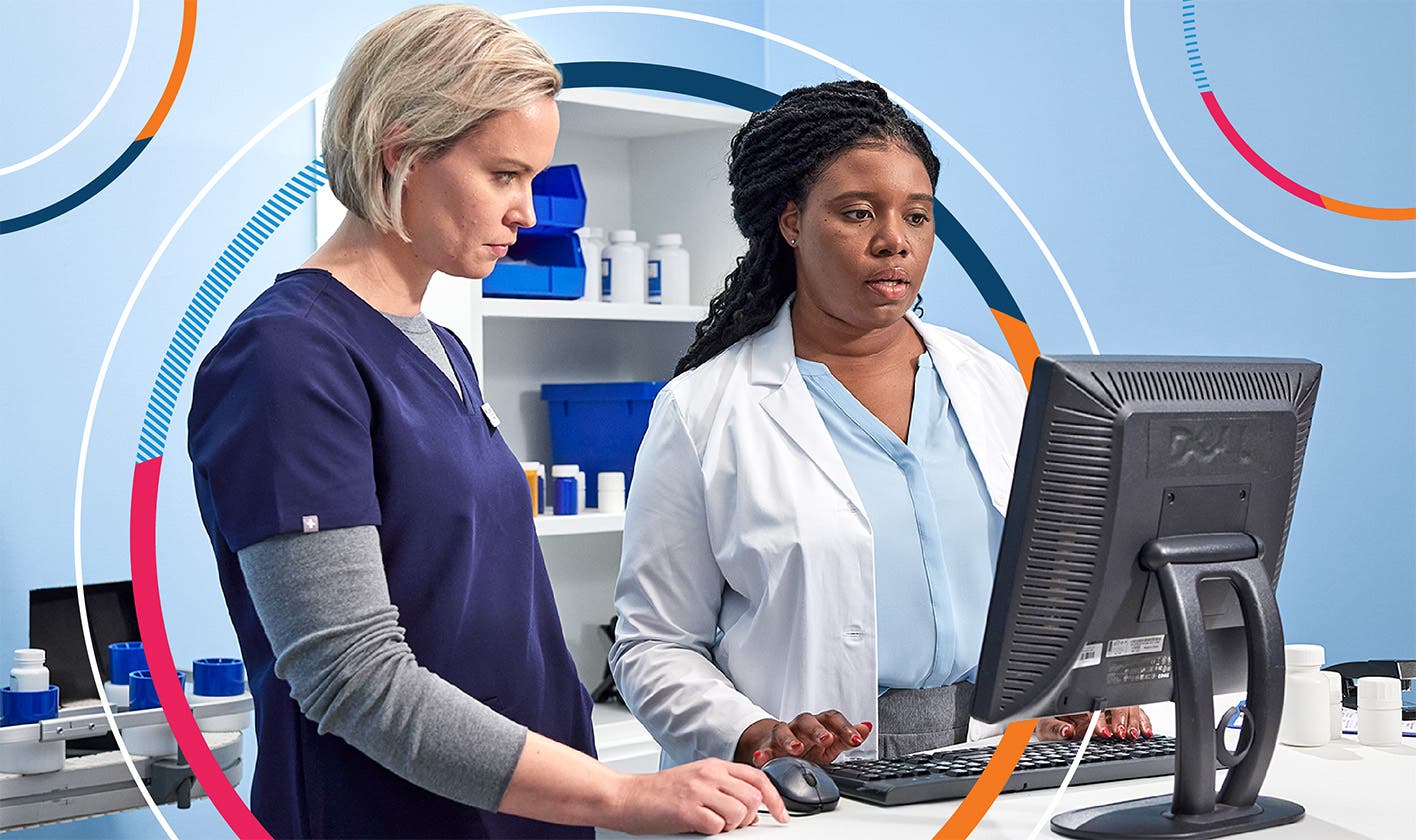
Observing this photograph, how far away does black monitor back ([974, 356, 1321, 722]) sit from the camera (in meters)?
1.16

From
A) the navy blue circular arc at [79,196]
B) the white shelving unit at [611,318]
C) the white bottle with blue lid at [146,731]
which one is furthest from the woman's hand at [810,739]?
the navy blue circular arc at [79,196]

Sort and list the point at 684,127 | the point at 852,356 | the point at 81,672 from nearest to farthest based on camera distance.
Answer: the point at 852,356 < the point at 81,672 < the point at 684,127

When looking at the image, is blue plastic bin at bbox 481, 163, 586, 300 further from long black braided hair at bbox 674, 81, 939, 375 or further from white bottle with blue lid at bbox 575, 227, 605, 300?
long black braided hair at bbox 674, 81, 939, 375

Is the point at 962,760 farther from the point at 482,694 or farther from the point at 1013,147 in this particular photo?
the point at 1013,147

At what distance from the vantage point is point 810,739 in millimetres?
1389

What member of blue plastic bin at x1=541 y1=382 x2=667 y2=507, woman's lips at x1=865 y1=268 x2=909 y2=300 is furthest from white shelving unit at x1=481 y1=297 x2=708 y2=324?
woman's lips at x1=865 y1=268 x2=909 y2=300

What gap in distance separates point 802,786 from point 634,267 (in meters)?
1.96

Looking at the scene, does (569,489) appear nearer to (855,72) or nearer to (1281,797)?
(855,72)

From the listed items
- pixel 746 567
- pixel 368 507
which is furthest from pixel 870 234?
pixel 368 507

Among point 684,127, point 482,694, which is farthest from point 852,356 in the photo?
point 684,127

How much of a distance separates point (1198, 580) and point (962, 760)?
0.28m

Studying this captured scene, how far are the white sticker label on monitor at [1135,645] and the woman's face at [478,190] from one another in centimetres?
61

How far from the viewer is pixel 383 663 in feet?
3.50

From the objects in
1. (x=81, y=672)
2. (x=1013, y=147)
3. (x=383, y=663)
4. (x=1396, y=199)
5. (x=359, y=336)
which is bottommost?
(x=81, y=672)
